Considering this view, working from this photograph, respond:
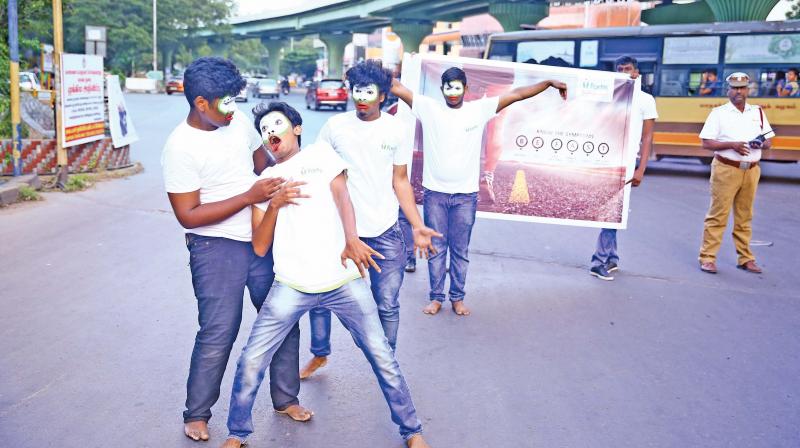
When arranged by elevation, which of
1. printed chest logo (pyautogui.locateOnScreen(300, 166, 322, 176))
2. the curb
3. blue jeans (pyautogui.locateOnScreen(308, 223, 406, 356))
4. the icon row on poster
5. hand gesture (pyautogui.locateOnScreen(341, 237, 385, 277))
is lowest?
the curb

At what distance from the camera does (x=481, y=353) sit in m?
5.14

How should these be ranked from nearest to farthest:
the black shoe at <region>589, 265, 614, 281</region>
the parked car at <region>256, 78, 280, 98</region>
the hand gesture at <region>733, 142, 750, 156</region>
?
the black shoe at <region>589, 265, 614, 281</region> → the hand gesture at <region>733, 142, 750, 156</region> → the parked car at <region>256, 78, 280, 98</region>

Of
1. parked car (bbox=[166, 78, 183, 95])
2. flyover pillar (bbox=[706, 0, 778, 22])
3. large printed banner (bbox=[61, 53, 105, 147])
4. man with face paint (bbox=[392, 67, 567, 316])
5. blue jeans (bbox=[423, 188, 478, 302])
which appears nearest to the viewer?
man with face paint (bbox=[392, 67, 567, 316])

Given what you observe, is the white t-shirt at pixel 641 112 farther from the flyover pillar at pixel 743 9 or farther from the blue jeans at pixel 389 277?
the flyover pillar at pixel 743 9

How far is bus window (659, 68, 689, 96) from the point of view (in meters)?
16.8

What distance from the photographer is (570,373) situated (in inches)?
189

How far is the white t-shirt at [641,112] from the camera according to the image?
7094mm

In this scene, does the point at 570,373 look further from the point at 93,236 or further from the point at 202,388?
the point at 93,236

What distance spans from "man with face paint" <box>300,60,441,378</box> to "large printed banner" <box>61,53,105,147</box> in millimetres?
8200

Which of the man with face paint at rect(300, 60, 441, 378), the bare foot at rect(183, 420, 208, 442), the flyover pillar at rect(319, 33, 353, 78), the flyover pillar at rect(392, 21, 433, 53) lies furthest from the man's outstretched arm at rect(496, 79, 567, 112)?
the flyover pillar at rect(319, 33, 353, 78)

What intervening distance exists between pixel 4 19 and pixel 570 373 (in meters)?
11.8

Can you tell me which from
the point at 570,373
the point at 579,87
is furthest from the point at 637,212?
the point at 570,373

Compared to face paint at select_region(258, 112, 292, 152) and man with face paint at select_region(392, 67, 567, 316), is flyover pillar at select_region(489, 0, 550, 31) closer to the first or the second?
man with face paint at select_region(392, 67, 567, 316)

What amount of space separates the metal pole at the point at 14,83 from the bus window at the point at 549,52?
1175 centimetres
